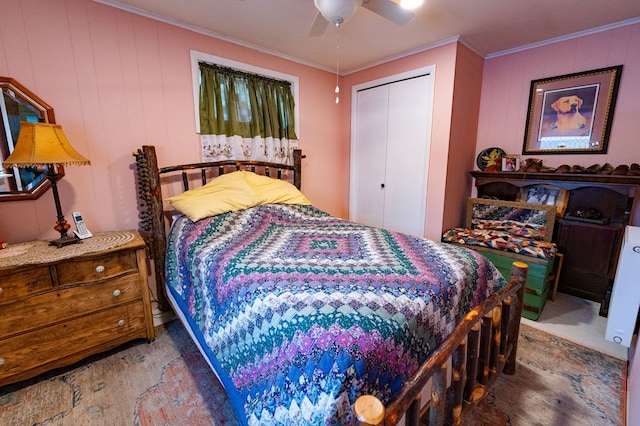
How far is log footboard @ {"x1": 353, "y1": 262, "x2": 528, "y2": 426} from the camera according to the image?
79 centimetres

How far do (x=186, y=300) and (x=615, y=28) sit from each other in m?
3.91

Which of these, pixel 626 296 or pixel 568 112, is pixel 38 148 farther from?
pixel 568 112

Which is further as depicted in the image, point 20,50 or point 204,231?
point 204,231

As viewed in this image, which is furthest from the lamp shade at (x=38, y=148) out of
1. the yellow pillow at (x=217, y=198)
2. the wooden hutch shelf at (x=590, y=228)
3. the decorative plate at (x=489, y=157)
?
the decorative plate at (x=489, y=157)

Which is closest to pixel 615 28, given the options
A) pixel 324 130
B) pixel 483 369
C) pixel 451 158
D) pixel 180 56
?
pixel 451 158

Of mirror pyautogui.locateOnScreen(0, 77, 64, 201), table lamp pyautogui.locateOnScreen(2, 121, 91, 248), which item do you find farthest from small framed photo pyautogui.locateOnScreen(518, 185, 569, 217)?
mirror pyautogui.locateOnScreen(0, 77, 64, 201)

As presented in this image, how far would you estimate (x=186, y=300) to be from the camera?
1801 millimetres

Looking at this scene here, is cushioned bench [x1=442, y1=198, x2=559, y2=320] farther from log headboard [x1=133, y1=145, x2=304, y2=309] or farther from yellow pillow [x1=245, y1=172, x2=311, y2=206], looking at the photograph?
log headboard [x1=133, y1=145, x2=304, y2=309]

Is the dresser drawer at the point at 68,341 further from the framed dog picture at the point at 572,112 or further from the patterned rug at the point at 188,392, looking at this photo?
the framed dog picture at the point at 572,112

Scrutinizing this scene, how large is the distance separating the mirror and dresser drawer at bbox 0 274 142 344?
2.35 ft

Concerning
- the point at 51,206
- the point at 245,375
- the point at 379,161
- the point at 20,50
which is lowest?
the point at 245,375

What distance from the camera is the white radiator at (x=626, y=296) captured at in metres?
1.82

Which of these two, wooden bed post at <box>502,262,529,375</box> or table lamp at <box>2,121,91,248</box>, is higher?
table lamp at <box>2,121,91,248</box>

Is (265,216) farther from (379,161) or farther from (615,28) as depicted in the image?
(615,28)
